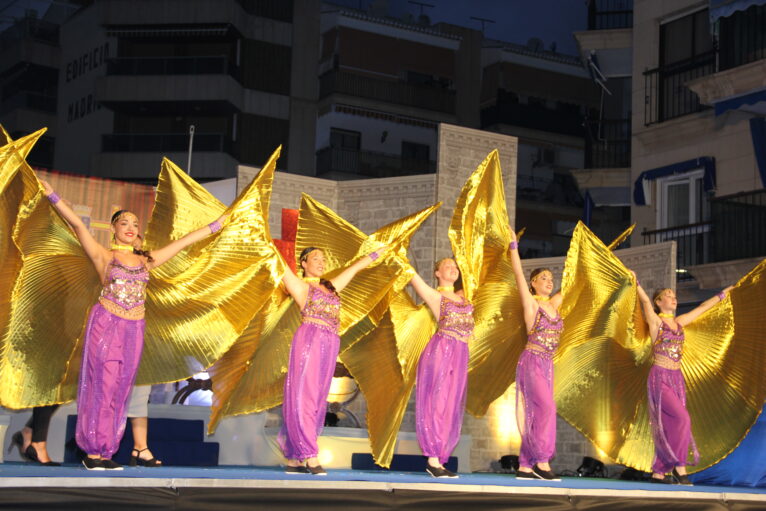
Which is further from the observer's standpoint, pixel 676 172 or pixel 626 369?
pixel 676 172

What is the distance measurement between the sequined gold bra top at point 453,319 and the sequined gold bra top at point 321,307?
2.55 feet

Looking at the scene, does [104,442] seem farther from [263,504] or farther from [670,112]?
[670,112]

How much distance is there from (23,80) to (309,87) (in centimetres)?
829

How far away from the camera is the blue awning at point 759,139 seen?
13.5 meters

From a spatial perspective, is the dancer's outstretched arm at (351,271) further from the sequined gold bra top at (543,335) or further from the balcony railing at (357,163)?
the balcony railing at (357,163)

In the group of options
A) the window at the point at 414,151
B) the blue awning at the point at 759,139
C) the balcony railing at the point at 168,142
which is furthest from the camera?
the window at the point at 414,151

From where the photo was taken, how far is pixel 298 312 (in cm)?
754

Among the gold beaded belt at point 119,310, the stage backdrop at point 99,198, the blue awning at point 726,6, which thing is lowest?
the gold beaded belt at point 119,310

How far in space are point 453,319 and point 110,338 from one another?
7.28 ft

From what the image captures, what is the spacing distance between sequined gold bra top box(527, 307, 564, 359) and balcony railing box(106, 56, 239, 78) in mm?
19026

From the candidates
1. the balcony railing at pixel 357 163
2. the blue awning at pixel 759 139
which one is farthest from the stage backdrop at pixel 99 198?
the balcony railing at pixel 357 163

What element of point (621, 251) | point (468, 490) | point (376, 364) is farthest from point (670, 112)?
point (468, 490)

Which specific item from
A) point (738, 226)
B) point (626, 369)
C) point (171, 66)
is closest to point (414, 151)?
point (171, 66)

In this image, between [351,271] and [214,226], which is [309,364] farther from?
[214,226]
